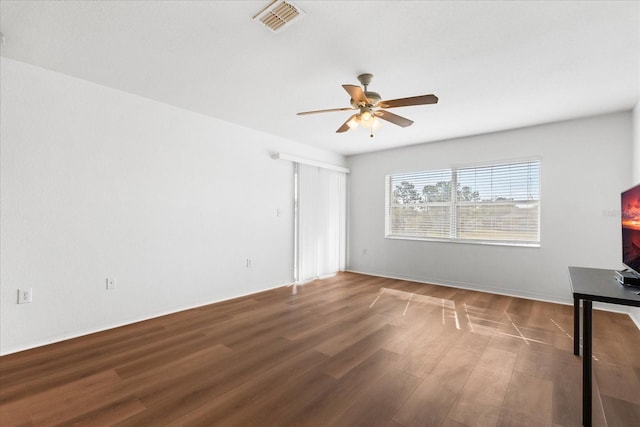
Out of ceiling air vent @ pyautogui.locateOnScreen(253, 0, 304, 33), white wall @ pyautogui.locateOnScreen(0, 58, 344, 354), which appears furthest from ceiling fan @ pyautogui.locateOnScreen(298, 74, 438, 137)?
white wall @ pyautogui.locateOnScreen(0, 58, 344, 354)

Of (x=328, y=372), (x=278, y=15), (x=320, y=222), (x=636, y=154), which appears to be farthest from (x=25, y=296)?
(x=636, y=154)

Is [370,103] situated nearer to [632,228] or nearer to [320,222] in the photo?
[632,228]

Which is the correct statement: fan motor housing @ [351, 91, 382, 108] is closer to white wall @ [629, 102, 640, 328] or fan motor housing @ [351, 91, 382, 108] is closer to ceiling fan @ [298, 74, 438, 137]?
ceiling fan @ [298, 74, 438, 137]

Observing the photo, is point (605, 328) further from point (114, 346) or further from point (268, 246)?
point (114, 346)

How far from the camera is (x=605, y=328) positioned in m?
3.12

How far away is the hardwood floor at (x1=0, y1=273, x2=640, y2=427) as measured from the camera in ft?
5.73

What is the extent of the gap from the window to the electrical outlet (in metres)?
5.10

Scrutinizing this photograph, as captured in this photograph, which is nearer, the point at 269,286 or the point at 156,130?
the point at 156,130

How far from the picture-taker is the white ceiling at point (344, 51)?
193 cm

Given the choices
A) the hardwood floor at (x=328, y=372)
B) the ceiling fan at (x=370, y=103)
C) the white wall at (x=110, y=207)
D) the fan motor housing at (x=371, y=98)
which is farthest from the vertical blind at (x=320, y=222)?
the fan motor housing at (x=371, y=98)

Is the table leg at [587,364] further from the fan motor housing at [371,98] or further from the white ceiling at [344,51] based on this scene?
the fan motor housing at [371,98]

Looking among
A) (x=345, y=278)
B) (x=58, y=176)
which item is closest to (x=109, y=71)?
(x=58, y=176)

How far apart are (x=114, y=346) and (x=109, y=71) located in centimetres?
253

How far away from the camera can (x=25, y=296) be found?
259cm
